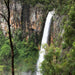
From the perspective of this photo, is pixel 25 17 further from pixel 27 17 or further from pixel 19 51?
pixel 19 51

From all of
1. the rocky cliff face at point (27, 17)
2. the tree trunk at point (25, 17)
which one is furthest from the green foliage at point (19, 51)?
the rocky cliff face at point (27, 17)

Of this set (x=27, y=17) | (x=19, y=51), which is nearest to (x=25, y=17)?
(x=27, y=17)

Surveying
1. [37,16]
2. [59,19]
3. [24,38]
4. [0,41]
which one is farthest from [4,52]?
[59,19]

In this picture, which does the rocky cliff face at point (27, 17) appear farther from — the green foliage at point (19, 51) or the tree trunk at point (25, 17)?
the green foliage at point (19, 51)

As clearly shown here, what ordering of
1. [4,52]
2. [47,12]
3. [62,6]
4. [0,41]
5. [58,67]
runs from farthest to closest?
1. [0,41]
2. [4,52]
3. [47,12]
4. [62,6]
5. [58,67]

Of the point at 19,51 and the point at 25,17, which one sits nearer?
the point at 19,51

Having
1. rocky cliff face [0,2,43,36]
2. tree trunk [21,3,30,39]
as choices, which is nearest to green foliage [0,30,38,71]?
tree trunk [21,3,30,39]

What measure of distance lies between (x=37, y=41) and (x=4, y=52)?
3.98 metres

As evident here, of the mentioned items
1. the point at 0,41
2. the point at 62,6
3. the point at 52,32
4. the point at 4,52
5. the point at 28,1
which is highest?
the point at 28,1

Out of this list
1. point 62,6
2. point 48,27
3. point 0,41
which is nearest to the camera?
point 62,6

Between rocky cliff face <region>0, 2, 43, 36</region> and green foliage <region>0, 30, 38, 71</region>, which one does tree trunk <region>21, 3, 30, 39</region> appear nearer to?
rocky cliff face <region>0, 2, 43, 36</region>

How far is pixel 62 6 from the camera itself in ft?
35.8

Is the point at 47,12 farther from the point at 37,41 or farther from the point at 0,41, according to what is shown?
the point at 0,41

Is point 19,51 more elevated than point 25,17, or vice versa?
point 25,17
